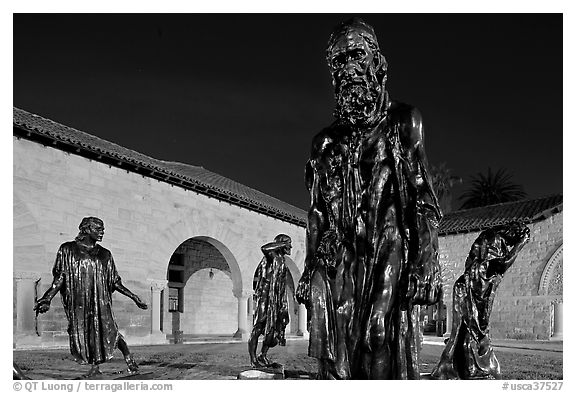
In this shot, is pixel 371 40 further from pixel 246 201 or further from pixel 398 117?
pixel 246 201

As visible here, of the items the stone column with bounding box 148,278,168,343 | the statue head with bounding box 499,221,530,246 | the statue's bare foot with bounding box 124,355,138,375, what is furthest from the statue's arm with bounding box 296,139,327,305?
the stone column with bounding box 148,278,168,343

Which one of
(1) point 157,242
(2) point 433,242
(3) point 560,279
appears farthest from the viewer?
(3) point 560,279

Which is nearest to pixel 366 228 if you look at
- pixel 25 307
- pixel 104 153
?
pixel 25 307

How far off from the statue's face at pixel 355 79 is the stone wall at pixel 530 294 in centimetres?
2331

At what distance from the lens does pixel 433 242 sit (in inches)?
154

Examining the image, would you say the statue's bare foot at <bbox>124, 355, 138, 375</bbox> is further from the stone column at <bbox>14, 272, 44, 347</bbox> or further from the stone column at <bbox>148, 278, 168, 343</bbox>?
the stone column at <bbox>148, 278, 168, 343</bbox>

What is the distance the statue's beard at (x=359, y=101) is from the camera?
13.3 ft

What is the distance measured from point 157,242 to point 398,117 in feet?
54.8

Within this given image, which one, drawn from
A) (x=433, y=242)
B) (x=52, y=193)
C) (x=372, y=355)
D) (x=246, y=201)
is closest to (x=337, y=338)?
(x=372, y=355)

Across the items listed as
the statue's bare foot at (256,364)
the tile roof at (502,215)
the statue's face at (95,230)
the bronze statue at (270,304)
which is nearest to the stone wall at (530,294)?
the tile roof at (502,215)

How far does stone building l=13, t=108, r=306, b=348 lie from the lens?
1566cm

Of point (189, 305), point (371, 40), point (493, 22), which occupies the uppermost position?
point (493, 22)

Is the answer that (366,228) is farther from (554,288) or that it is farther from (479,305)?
(554,288)

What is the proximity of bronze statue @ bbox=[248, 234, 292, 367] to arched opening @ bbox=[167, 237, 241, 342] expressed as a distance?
16.2m
